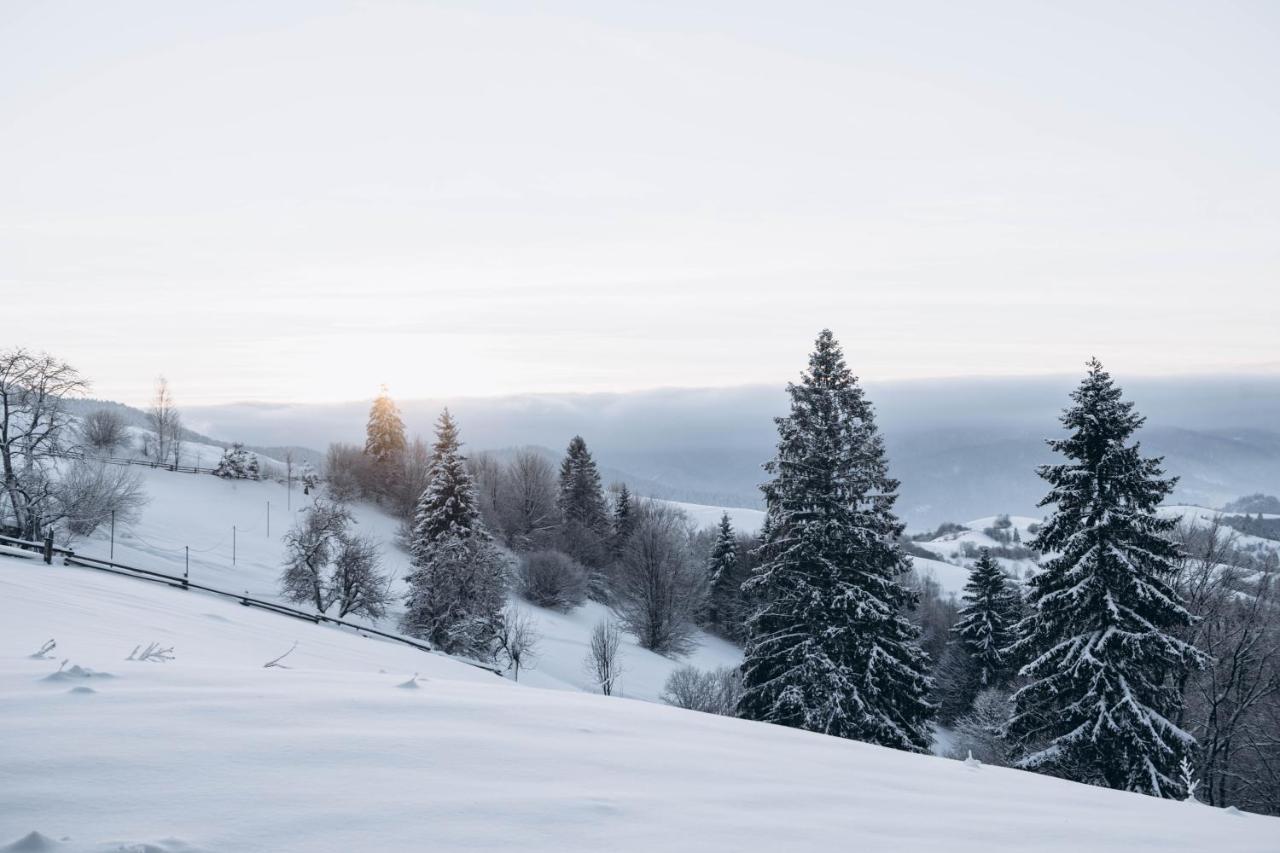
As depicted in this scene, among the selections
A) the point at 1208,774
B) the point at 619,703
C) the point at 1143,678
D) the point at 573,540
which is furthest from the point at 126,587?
the point at 573,540

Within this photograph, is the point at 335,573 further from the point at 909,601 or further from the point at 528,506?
the point at 528,506

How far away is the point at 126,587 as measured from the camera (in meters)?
16.1

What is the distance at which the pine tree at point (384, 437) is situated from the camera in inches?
2908

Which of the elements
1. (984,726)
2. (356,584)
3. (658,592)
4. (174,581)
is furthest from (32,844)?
(658,592)

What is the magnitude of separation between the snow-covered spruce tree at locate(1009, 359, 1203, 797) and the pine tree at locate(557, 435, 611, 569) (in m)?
50.7

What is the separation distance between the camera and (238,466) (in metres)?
73.3

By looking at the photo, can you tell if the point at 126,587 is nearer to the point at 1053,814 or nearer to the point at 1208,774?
the point at 1053,814

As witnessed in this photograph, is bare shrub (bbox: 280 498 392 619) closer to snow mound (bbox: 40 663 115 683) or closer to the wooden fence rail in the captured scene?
the wooden fence rail

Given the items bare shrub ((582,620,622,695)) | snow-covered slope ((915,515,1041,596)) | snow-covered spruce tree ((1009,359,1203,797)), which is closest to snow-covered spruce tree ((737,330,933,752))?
snow-covered spruce tree ((1009,359,1203,797))

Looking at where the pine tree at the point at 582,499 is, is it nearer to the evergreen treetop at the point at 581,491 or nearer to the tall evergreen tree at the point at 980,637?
the evergreen treetop at the point at 581,491

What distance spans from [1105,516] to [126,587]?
2208cm

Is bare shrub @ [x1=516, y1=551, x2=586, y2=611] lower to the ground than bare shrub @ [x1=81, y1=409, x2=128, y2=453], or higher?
lower

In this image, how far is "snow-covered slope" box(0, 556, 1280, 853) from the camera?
8.10 feet

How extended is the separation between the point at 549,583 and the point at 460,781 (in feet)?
173
